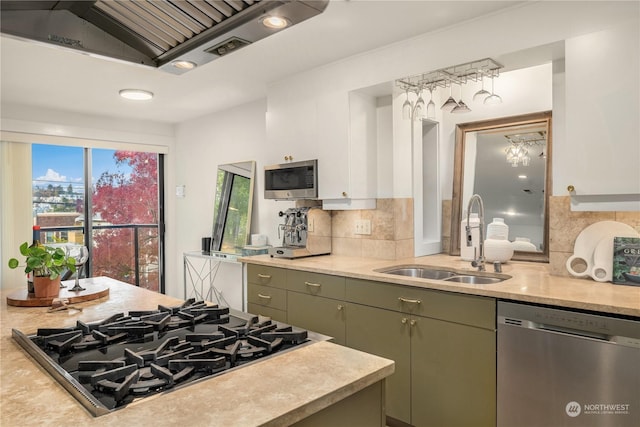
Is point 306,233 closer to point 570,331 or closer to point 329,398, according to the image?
point 570,331

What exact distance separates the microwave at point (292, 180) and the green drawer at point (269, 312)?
89cm

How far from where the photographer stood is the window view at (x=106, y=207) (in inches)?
182

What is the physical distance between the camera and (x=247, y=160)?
173 inches

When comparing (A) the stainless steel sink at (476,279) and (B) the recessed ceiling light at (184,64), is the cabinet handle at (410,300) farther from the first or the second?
(B) the recessed ceiling light at (184,64)

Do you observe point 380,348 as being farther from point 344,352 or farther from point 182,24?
point 182,24

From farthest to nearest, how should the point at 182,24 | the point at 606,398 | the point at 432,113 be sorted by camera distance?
1. the point at 432,113
2. the point at 606,398
3. the point at 182,24

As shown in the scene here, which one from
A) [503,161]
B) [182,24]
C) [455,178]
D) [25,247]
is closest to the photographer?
[182,24]

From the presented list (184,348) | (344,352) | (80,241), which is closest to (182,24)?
(184,348)

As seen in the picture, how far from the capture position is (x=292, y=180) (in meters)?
3.33

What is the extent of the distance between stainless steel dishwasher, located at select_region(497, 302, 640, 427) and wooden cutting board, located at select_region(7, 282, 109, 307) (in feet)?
6.63

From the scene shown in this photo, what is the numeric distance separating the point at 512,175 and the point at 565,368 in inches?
58.0

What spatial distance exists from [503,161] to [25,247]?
2955 mm

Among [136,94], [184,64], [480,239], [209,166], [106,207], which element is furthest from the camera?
[106,207]

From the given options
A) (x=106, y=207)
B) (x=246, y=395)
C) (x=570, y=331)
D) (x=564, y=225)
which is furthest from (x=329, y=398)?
(x=106, y=207)
